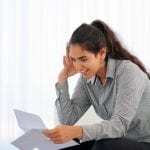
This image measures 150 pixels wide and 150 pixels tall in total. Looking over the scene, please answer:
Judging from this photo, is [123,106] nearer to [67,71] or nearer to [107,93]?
[107,93]

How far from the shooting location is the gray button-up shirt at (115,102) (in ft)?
4.58

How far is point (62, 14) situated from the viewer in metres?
2.43

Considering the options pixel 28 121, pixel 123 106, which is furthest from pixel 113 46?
pixel 28 121

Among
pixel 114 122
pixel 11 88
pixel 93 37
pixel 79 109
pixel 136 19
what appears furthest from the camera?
pixel 136 19

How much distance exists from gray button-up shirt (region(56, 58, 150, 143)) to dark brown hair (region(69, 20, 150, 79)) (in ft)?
0.18

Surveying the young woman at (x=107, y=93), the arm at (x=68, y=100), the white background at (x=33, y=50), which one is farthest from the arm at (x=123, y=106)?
the white background at (x=33, y=50)

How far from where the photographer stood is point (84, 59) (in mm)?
1485

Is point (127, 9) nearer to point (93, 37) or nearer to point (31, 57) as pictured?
point (31, 57)

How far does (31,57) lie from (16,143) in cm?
118

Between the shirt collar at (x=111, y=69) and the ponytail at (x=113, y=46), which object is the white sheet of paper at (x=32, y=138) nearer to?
the shirt collar at (x=111, y=69)

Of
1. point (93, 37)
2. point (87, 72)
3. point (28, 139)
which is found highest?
point (93, 37)

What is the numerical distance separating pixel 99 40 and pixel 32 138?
543 millimetres

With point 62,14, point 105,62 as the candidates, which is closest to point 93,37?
point 105,62

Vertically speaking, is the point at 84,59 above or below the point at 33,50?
above
